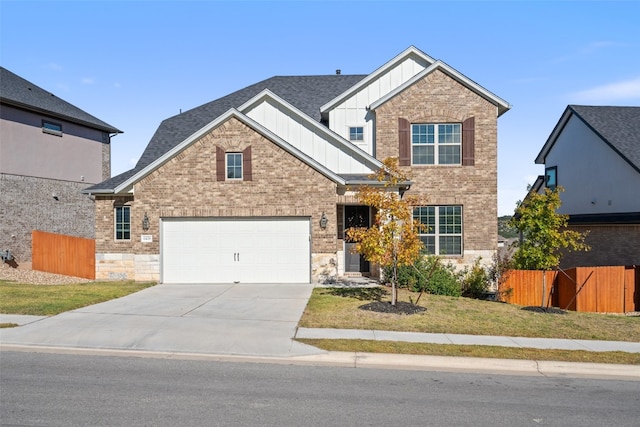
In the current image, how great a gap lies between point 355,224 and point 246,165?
4.85 meters

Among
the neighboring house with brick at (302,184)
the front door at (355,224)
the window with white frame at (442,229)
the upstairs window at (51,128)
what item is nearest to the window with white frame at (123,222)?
the neighboring house with brick at (302,184)

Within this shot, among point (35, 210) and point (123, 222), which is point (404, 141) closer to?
point (123, 222)

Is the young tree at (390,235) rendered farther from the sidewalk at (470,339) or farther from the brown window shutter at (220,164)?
the brown window shutter at (220,164)

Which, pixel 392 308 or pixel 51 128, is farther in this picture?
pixel 51 128

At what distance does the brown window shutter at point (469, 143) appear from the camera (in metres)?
19.8

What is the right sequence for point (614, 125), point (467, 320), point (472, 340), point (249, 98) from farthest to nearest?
point (614, 125) < point (249, 98) < point (467, 320) < point (472, 340)

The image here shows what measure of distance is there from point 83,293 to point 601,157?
2268cm

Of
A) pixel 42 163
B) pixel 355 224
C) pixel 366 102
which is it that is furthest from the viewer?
pixel 42 163

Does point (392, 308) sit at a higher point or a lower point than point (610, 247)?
lower

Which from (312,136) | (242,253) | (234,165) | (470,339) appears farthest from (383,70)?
(470,339)

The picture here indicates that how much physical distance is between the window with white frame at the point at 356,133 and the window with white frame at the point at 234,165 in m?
5.12

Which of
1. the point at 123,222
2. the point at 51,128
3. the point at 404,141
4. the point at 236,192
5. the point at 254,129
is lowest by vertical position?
the point at 123,222

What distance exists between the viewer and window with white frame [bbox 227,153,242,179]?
1798cm

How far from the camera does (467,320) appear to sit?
1269 cm
